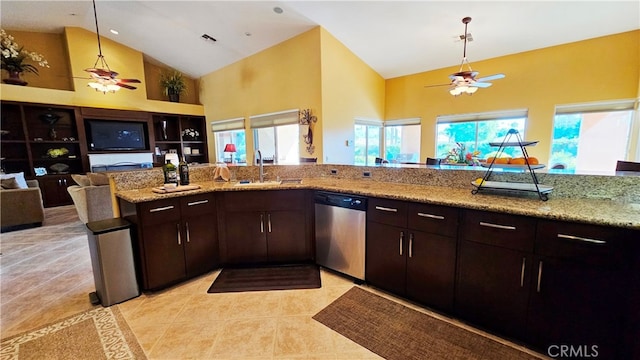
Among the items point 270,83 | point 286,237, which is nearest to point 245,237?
point 286,237

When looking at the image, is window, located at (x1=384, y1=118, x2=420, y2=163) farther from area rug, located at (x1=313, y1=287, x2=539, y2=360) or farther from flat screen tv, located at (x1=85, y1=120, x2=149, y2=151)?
flat screen tv, located at (x1=85, y1=120, x2=149, y2=151)

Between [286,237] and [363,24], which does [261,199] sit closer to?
[286,237]

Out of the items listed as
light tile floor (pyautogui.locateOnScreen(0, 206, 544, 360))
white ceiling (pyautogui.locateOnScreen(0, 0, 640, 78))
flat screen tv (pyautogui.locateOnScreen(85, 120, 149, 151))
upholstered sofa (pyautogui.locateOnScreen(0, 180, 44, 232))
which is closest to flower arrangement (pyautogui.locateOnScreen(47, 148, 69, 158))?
flat screen tv (pyautogui.locateOnScreen(85, 120, 149, 151))

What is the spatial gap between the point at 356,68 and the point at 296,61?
143 cm

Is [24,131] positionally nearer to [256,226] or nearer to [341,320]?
[256,226]

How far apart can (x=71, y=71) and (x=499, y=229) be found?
839 centimetres

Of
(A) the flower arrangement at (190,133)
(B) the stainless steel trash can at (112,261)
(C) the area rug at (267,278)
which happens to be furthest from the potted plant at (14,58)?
(C) the area rug at (267,278)

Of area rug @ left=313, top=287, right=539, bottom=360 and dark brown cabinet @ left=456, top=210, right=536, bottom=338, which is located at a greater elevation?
dark brown cabinet @ left=456, top=210, right=536, bottom=338

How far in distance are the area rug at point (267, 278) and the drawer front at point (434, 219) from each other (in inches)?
43.2

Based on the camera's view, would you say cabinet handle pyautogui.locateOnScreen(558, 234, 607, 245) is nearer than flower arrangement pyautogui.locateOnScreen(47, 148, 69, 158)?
Yes

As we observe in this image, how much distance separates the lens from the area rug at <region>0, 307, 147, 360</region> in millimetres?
1615

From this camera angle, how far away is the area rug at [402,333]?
5.19 ft
